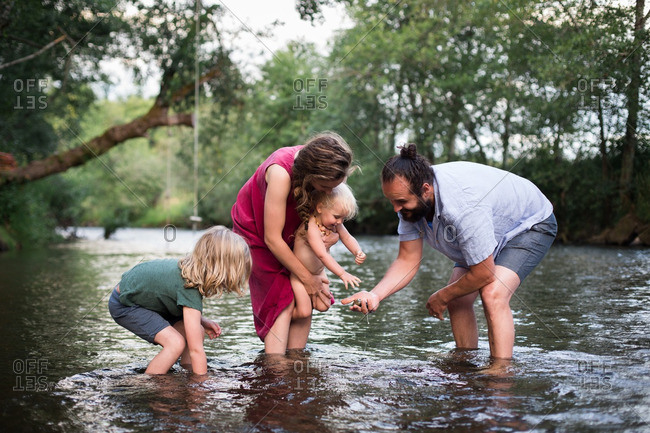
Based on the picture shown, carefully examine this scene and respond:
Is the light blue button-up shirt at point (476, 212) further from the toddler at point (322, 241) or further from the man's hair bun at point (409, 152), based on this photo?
the toddler at point (322, 241)

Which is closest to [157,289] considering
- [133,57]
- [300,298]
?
[300,298]

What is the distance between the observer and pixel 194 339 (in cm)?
366

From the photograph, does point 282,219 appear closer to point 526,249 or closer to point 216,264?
point 216,264

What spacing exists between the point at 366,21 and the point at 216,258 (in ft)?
79.8

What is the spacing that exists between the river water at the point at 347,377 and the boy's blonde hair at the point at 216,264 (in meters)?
0.53

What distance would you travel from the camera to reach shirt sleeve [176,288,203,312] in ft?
12.1

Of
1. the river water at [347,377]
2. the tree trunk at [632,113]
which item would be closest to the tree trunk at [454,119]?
the tree trunk at [632,113]

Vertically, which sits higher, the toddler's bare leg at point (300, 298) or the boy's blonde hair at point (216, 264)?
the boy's blonde hair at point (216, 264)

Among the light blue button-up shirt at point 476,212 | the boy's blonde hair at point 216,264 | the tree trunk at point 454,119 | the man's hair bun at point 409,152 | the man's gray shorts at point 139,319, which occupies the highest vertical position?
the tree trunk at point 454,119

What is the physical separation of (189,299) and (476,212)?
5.75 feet

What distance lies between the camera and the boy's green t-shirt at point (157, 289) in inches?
148

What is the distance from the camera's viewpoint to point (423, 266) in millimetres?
11797

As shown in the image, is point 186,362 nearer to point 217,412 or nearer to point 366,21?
point 217,412

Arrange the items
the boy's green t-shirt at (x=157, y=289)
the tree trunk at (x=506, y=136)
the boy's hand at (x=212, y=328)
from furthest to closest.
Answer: the tree trunk at (x=506, y=136) < the boy's hand at (x=212, y=328) < the boy's green t-shirt at (x=157, y=289)
